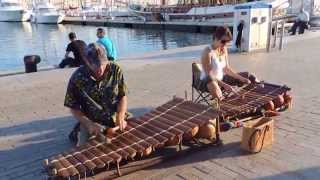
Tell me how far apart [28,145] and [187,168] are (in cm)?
213

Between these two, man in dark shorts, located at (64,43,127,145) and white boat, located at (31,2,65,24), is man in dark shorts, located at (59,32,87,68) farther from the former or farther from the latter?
white boat, located at (31,2,65,24)

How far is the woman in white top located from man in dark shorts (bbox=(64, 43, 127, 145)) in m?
1.59

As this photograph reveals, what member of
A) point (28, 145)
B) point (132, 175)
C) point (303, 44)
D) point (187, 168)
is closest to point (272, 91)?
point (187, 168)

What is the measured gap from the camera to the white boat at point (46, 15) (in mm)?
59656

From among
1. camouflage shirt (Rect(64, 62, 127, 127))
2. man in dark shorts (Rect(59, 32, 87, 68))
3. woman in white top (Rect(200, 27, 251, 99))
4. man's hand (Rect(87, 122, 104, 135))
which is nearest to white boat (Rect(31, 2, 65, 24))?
man in dark shorts (Rect(59, 32, 87, 68))

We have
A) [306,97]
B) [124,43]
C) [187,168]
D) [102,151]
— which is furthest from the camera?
[124,43]

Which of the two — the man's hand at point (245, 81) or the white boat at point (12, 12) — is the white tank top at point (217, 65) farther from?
the white boat at point (12, 12)

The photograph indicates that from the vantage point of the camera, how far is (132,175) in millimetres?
4105

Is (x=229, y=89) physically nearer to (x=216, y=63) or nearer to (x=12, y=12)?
(x=216, y=63)

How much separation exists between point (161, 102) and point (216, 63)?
5.11ft

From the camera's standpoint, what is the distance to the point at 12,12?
2675 inches

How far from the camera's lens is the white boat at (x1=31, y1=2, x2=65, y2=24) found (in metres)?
59.7

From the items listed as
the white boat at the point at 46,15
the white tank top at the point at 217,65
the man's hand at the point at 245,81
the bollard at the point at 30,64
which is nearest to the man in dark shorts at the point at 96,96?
the white tank top at the point at 217,65

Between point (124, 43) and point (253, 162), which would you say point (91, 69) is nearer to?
point (253, 162)
